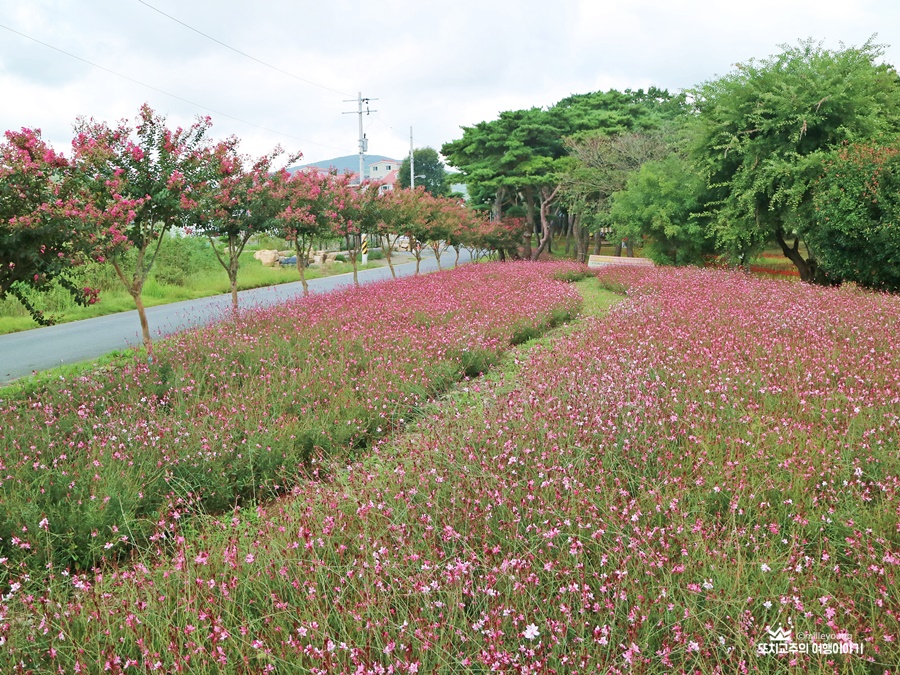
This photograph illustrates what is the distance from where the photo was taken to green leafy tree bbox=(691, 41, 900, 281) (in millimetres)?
15773

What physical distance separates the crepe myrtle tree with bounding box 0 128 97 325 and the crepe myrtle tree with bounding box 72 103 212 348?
57.9 inches

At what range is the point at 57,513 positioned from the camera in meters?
→ 3.97

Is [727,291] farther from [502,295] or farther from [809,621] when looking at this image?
[809,621]

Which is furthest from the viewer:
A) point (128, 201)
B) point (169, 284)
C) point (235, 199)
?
point (169, 284)

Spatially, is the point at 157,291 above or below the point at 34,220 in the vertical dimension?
below

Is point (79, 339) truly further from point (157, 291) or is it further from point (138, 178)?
point (157, 291)

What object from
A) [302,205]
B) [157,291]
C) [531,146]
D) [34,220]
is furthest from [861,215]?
[531,146]

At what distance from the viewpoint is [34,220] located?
18.8 ft

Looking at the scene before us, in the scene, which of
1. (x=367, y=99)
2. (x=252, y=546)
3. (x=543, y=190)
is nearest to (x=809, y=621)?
(x=252, y=546)

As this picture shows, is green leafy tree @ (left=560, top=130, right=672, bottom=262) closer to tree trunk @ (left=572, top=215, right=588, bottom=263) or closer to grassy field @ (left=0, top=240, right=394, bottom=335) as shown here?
tree trunk @ (left=572, top=215, right=588, bottom=263)

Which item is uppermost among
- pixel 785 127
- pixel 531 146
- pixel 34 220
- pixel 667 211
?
pixel 531 146

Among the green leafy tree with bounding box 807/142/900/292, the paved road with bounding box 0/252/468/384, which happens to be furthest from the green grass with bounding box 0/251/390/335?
the green leafy tree with bounding box 807/142/900/292

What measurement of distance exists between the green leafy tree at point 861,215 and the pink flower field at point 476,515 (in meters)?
7.12

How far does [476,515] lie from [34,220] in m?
5.42
